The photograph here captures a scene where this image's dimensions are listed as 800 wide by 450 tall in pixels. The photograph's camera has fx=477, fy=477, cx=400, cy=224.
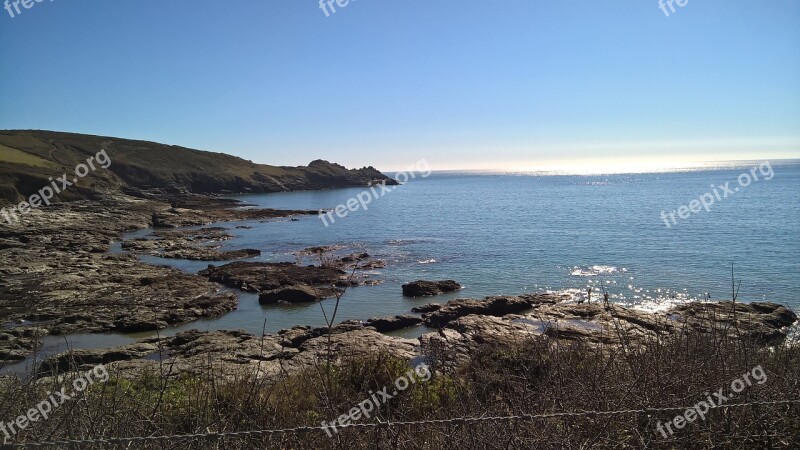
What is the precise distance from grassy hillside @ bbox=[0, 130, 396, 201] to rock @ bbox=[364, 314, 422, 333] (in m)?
53.8

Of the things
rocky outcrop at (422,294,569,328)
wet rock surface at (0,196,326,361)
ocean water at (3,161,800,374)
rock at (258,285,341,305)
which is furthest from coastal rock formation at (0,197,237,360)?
rocky outcrop at (422,294,569,328)

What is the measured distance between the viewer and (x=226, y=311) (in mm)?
21484

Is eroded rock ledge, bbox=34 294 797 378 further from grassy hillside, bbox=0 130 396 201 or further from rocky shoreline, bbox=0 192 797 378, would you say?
grassy hillside, bbox=0 130 396 201

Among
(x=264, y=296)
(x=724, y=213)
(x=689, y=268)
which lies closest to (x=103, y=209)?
(x=264, y=296)

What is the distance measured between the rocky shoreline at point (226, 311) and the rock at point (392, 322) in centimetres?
5

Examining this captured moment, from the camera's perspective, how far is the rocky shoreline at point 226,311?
1160 cm

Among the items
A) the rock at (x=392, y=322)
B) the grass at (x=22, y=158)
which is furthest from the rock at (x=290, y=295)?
the grass at (x=22, y=158)

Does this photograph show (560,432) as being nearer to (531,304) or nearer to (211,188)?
(531,304)

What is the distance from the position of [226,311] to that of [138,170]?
Answer: 87.1 m

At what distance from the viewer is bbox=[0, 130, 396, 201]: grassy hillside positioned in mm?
62562

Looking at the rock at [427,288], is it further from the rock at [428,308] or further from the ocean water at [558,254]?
the rock at [428,308]

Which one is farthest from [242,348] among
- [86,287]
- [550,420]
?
[550,420]

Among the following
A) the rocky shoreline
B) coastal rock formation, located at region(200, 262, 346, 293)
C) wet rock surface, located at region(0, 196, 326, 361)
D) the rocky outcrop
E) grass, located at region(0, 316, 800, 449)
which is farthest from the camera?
coastal rock formation, located at region(200, 262, 346, 293)

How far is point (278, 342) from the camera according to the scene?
16422mm
